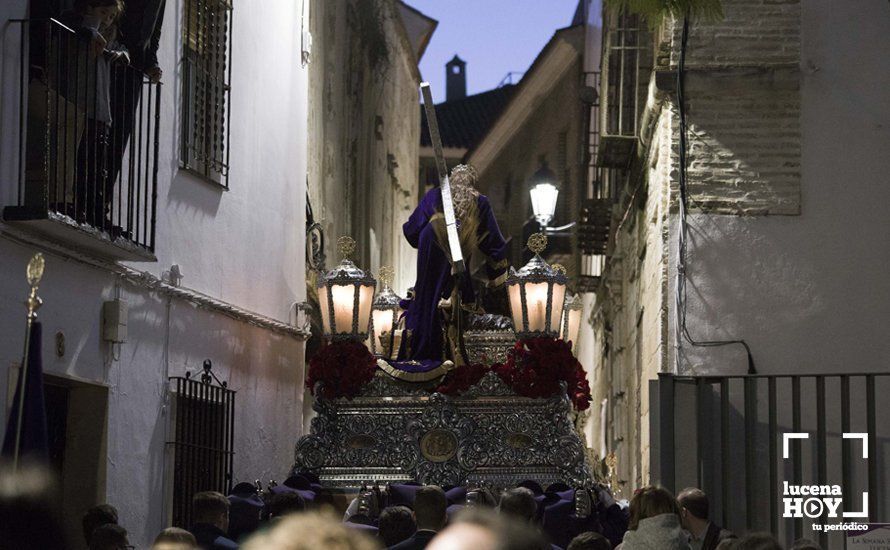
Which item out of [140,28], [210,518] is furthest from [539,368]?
[210,518]

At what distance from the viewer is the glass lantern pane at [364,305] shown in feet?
40.6

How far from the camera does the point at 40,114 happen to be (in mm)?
9938

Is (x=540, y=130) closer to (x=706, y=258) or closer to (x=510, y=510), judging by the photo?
(x=706, y=258)

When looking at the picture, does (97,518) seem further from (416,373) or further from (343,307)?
(343,307)

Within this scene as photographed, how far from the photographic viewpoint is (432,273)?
41.3 ft

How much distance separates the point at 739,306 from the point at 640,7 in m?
4.92

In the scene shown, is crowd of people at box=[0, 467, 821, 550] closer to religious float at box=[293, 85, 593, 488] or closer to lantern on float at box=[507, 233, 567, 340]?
religious float at box=[293, 85, 593, 488]

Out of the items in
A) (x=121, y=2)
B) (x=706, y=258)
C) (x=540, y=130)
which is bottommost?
(x=706, y=258)

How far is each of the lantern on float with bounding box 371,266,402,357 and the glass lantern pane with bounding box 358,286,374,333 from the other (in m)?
1.00

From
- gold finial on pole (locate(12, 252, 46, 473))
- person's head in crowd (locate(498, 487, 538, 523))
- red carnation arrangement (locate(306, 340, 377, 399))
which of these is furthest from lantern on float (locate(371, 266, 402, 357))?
gold finial on pole (locate(12, 252, 46, 473))

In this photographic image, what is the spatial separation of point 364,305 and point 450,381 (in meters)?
0.94

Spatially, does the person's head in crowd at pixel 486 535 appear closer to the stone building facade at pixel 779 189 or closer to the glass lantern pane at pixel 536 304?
the glass lantern pane at pixel 536 304

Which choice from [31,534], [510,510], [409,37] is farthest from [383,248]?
[31,534]

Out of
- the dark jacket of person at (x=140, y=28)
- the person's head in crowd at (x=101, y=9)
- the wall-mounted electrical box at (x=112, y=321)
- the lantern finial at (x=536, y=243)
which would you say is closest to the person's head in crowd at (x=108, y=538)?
the wall-mounted electrical box at (x=112, y=321)
